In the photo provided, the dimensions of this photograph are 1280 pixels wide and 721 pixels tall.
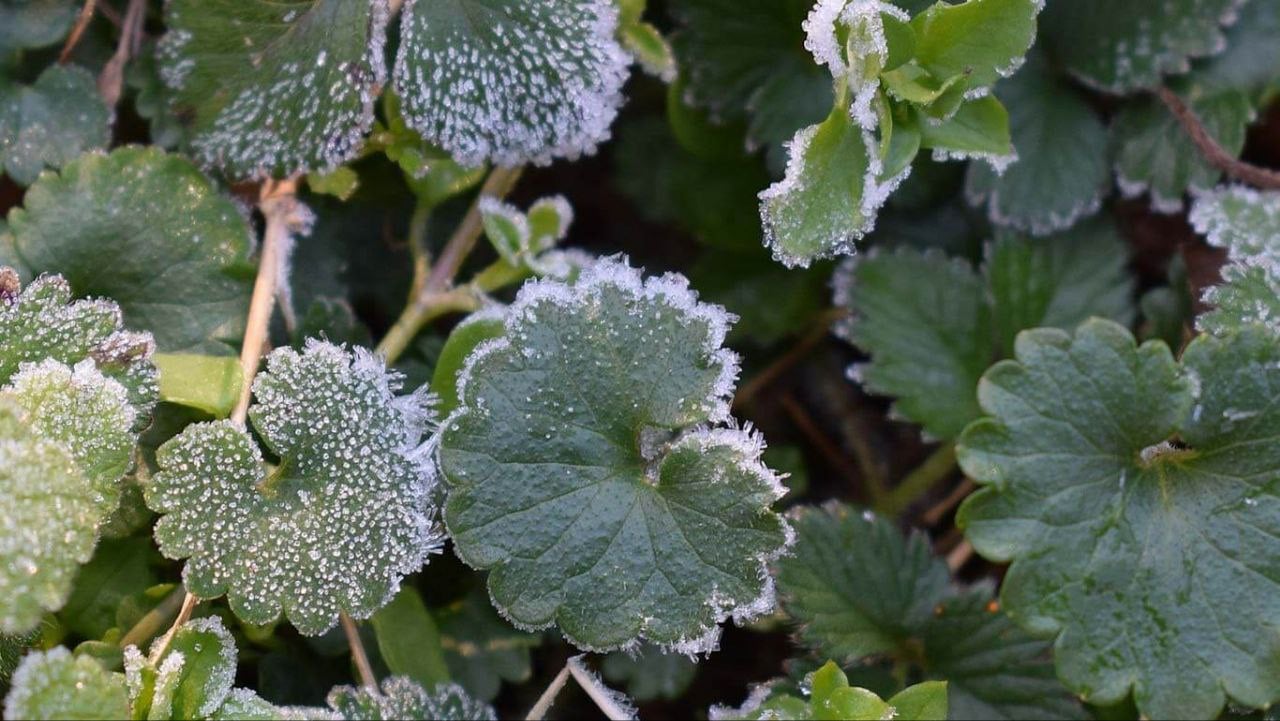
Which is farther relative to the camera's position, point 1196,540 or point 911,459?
point 911,459

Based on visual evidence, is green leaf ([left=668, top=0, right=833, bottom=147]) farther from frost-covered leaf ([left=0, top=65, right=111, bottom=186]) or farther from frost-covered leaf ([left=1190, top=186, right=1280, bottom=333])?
frost-covered leaf ([left=0, top=65, right=111, bottom=186])

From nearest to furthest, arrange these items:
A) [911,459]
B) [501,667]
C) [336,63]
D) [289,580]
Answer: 1. [289,580]
2. [336,63]
3. [501,667]
4. [911,459]

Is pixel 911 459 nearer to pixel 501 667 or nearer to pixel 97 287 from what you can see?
pixel 501 667

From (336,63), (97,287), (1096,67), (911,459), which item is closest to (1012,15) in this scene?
(1096,67)

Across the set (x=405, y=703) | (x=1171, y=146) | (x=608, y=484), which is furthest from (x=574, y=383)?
(x=1171, y=146)

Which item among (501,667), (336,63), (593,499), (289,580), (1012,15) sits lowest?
(501,667)

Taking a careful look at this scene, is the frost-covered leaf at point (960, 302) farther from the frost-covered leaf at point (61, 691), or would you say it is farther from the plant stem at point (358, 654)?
the frost-covered leaf at point (61, 691)

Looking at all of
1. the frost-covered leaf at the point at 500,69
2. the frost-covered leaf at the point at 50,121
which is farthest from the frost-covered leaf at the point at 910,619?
the frost-covered leaf at the point at 50,121

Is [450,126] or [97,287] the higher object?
[450,126]
